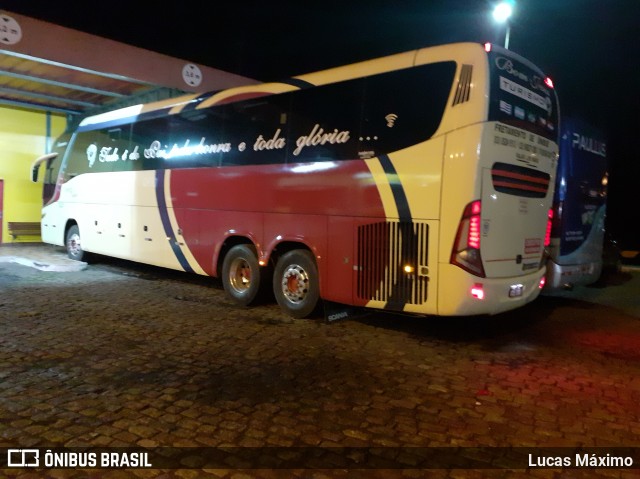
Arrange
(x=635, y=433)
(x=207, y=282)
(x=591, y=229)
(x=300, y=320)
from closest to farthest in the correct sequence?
(x=635, y=433)
(x=300, y=320)
(x=591, y=229)
(x=207, y=282)

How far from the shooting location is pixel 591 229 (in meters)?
9.40

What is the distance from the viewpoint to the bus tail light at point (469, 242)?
18.9 feet

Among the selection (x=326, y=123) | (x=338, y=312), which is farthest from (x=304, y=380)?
(x=326, y=123)

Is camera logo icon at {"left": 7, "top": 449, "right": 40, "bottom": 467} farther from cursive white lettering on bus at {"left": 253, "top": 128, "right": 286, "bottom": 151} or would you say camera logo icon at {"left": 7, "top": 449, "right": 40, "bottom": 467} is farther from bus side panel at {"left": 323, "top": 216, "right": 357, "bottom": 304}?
cursive white lettering on bus at {"left": 253, "top": 128, "right": 286, "bottom": 151}

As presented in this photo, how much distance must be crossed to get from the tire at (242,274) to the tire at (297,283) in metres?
0.46

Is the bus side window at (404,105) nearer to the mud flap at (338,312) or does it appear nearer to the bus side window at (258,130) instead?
the bus side window at (258,130)

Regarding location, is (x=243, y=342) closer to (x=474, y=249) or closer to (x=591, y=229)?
(x=474, y=249)

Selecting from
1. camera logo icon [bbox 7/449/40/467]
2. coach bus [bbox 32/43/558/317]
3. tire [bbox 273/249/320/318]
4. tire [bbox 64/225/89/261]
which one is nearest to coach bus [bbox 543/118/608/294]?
coach bus [bbox 32/43/558/317]

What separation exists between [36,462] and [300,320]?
175 inches

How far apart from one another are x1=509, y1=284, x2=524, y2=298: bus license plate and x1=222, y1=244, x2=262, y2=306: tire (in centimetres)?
378

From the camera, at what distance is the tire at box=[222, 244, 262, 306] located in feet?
27.2

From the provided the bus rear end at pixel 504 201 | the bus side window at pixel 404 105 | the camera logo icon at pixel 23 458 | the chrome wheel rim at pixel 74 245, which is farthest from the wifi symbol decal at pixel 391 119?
the chrome wheel rim at pixel 74 245

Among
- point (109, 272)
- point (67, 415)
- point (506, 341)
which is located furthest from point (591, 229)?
point (109, 272)

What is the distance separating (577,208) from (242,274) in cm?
583
